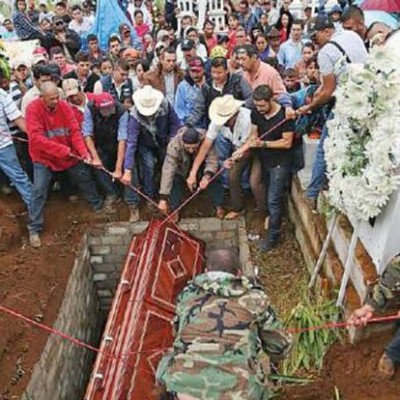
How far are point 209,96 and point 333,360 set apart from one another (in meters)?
2.80

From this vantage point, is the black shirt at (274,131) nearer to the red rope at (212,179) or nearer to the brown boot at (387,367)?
the red rope at (212,179)

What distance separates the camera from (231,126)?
5387 mm

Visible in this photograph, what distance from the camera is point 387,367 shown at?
3.80 meters

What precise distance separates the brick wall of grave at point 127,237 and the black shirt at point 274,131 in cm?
105

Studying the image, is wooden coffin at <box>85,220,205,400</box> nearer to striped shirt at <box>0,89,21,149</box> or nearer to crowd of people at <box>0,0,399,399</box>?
crowd of people at <box>0,0,399,399</box>

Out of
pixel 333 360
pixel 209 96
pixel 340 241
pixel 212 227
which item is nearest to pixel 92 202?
pixel 212 227

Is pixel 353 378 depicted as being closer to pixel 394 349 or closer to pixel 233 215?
pixel 394 349

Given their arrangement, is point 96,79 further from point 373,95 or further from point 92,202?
point 373,95

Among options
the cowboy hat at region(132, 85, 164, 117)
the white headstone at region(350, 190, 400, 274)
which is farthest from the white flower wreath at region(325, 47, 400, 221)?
the cowboy hat at region(132, 85, 164, 117)

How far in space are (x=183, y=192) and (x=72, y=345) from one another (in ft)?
6.29

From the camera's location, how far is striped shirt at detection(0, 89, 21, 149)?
5707 millimetres

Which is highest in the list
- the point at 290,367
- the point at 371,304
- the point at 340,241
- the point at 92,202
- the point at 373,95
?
the point at 373,95

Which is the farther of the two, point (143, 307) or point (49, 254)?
point (49, 254)

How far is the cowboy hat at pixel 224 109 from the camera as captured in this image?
17.1 ft
